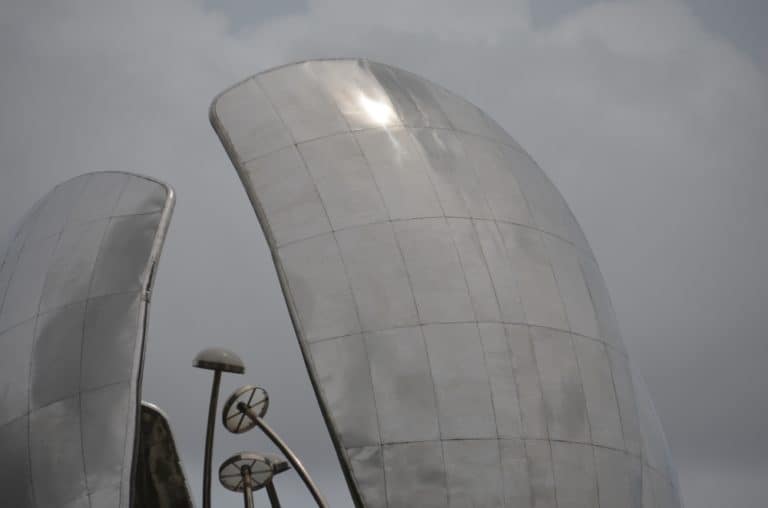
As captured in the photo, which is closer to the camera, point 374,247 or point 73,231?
point 374,247

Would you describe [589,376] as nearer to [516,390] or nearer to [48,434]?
[516,390]

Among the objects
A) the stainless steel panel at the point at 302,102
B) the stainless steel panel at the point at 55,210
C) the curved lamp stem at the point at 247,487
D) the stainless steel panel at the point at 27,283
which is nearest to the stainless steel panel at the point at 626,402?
the stainless steel panel at the point at 302,102

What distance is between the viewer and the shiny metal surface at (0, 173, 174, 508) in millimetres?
11062

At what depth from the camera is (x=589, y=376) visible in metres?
11.7

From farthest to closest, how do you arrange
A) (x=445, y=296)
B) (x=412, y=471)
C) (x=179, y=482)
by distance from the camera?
1. (x=179, y=482)
2. (x=445, y=296)
3. (x=412, y=471)

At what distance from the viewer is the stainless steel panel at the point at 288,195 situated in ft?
36.6

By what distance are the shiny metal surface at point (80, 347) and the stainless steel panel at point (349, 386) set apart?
1737mm

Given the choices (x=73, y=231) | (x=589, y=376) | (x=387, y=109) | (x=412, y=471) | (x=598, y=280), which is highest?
(x=387, y=109)

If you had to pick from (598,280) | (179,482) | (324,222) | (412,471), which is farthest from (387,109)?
(179,482)

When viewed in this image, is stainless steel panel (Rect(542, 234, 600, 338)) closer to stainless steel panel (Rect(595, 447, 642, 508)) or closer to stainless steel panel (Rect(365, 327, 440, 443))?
stainless steel panel (Rect(595, 447, 642, 508))

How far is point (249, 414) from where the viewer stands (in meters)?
12.8

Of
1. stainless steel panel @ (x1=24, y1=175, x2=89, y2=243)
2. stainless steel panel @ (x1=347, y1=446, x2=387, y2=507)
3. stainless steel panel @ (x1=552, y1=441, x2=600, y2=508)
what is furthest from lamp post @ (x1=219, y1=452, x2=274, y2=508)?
stainless steel panel @ (x1=552, y1=441, x2=600, y2=508)

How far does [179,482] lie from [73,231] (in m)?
3.21

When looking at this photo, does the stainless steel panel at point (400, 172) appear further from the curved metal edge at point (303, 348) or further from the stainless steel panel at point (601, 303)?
the stainless steel panel at point (601, 303)
